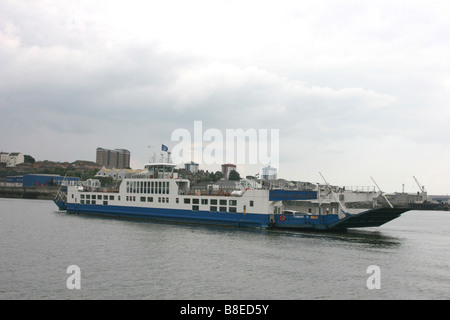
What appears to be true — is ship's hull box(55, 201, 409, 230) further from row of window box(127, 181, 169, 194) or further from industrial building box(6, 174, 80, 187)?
industrial building box(6, 174, 80, 187)

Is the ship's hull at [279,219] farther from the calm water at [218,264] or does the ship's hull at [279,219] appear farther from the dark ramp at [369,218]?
the calm water at [218,264]

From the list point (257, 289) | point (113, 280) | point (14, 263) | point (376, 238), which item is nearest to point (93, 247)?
point (14, 263)

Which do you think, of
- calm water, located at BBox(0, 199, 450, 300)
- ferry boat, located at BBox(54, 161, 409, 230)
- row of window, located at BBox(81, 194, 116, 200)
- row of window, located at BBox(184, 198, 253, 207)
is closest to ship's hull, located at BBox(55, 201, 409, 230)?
ferry boat, located at BBox(54, 161, 409, 230)

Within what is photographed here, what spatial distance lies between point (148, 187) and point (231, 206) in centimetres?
1486

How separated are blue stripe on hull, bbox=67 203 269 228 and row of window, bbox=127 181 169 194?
2.55m

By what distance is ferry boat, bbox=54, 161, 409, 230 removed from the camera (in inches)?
1820

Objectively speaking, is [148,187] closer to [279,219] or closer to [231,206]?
[231,206]

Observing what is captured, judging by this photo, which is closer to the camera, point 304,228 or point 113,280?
point 113,280

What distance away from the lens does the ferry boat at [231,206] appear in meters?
46.2

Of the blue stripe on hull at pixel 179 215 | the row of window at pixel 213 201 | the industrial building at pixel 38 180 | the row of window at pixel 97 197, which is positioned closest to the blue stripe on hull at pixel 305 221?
the blue stripe on hull at pixel 179 215

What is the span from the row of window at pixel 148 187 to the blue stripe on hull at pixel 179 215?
2.55m

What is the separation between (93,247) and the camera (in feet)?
115
